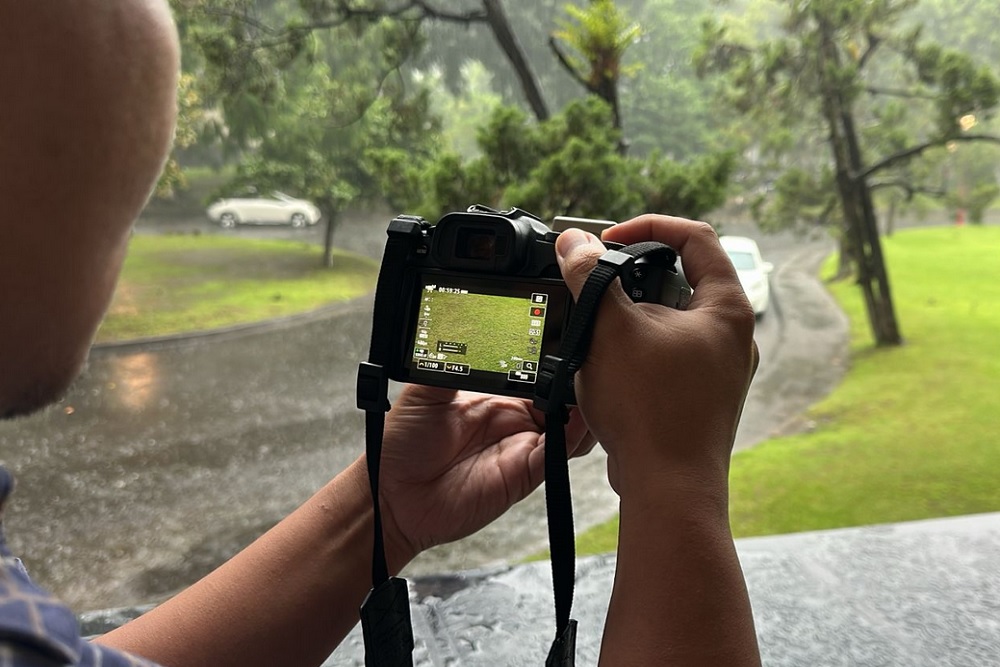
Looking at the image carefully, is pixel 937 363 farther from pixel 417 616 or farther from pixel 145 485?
pixel 145 485

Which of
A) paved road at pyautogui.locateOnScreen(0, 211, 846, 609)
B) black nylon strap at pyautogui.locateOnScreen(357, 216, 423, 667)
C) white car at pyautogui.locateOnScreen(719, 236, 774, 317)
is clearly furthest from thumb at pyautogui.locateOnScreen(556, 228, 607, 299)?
white car at pyautogui.locateOnScreen(719, 236, 774, 317)

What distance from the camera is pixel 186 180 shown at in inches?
56.5

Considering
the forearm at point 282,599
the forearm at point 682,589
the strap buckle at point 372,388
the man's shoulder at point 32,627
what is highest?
the strap buckle at point 372,388

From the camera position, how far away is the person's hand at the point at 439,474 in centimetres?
70

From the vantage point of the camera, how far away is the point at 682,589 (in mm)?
458

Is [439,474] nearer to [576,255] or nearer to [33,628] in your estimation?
[576,255]

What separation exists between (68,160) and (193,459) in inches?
47.8

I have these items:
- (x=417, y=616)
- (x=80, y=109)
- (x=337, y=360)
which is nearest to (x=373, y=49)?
(x=337, y=360)

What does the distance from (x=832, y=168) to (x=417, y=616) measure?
6.02 ft

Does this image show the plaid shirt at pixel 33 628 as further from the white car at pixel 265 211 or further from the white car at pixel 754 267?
the white car at pixel 754 267

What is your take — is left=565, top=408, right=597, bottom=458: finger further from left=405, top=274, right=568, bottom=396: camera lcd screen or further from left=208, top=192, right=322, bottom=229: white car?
left=208, top=192, right=322, bottom=229: white car

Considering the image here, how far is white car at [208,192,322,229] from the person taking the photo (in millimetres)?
1549

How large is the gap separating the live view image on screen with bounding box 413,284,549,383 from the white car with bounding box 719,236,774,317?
3.77 ft

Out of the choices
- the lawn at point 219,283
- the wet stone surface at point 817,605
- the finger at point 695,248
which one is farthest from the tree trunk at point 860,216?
the finger at point 695,248
